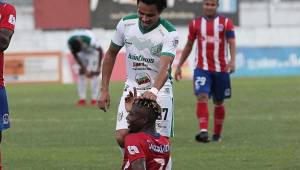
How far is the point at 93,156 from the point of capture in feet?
45.5

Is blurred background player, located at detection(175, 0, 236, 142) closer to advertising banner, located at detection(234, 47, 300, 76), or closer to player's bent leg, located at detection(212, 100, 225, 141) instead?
player's bent leg, located at detection(212, 100, 225, 141)

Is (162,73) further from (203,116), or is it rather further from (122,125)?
(203,116)

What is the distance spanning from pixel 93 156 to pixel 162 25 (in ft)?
14.4

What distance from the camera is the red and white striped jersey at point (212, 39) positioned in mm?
16062

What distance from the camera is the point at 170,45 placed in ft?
32.0

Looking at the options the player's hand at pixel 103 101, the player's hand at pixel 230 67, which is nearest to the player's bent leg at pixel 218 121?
the player's hand at pixel 230 67

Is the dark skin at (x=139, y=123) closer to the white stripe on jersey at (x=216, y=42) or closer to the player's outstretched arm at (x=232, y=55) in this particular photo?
the player's outstretched arm at (x=232, y=55)

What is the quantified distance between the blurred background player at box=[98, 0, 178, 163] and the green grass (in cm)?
250

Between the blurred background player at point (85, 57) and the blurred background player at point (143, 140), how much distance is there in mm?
16208

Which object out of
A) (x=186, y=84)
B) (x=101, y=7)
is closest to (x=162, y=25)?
(x=186, y=84)

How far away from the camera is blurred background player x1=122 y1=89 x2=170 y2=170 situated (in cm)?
844

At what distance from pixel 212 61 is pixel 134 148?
7845mm

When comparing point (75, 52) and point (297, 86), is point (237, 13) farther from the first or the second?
point (75, 52)

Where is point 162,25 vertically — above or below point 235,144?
above
